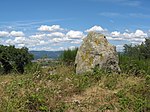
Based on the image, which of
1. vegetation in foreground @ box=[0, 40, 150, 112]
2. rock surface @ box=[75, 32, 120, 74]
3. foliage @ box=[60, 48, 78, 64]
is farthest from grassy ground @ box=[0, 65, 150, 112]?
foliage @ box=[60, 48, 78, 64]

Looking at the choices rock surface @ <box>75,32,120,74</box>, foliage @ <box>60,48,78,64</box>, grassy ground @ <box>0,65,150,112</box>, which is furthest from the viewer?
foliage @ <box>60,48,78,64</box>

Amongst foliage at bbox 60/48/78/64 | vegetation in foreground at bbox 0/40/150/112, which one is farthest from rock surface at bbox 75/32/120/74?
foliage at bbox 60/48/78/64

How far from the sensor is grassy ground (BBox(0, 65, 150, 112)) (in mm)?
8273

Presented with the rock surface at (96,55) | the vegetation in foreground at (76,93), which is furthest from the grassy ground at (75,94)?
the rock surface at (96,55)

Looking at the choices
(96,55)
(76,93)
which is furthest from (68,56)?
(76,93)

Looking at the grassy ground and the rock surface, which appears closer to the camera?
the grassy ground

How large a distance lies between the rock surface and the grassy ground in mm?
1249

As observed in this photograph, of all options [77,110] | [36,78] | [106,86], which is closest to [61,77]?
[36,78]

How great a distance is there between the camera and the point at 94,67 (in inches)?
480

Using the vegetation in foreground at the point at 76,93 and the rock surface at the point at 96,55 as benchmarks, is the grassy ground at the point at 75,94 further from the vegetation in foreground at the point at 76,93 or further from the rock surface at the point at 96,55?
the rock surface at the point at 96,55

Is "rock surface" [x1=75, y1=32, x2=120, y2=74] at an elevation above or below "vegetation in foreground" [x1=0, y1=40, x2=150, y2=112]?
above

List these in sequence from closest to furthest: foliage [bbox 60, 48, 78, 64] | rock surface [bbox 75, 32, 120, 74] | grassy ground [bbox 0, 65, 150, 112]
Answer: grassy ground [bbox 0, 65, 150, 112] < rock surface [bbox 75, 32, 120, 74] < foliage [bbox 60, 48, 78, 64]

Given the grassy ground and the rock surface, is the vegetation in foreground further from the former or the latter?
the rock surface

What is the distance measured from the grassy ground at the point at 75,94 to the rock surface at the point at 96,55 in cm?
125
